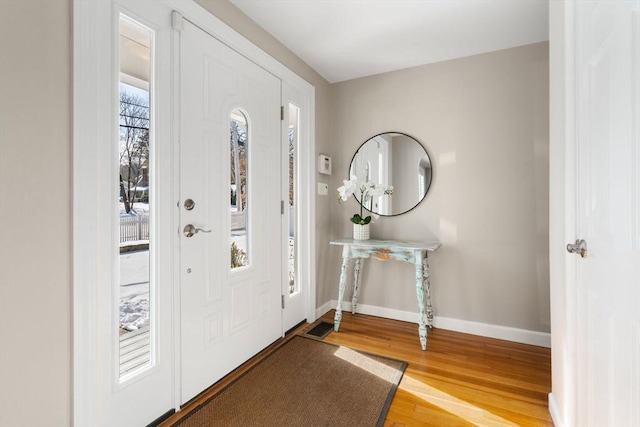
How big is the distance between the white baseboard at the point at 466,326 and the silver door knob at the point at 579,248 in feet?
5.10

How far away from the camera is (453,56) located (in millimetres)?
2592

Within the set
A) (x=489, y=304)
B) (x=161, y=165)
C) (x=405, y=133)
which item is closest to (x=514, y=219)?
(x=489, y=304)

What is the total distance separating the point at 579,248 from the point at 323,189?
2085mm

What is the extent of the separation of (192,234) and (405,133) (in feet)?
6.71

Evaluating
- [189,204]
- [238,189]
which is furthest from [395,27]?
[189,204]

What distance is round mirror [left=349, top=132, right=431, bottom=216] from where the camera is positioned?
9.08ft

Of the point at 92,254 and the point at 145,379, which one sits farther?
the point at 145,379

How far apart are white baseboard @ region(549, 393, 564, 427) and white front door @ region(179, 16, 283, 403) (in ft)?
5.67

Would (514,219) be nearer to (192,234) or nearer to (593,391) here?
(593,391)

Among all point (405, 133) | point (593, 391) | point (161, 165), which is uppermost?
point (405, 133)

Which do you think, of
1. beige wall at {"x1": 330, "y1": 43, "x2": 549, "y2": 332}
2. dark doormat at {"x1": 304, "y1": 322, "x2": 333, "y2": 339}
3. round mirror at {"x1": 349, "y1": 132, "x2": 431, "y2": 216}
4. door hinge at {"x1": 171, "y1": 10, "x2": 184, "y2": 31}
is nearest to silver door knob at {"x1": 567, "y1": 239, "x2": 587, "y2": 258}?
beige wall at {"x1": 330, "y1": 43, "x2": 549, "y2": 332}

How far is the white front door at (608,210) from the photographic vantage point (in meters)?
0.85

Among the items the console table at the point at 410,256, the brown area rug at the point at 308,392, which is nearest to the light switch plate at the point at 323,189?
the console table at the point at 410,256

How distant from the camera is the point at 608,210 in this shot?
1.00 m
